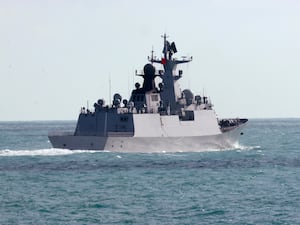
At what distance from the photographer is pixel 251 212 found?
109 feet

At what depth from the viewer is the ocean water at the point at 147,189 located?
3241 centimetres

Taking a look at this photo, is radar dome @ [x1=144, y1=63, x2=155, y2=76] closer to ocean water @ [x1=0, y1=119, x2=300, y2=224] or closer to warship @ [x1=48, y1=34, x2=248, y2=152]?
warship @ [x1=48, y1=34, x2=248, y2=152]

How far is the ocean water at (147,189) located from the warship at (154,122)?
49.0 inches

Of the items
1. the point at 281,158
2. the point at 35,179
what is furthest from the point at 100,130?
the point at 35,179

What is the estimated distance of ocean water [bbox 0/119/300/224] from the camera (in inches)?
1276

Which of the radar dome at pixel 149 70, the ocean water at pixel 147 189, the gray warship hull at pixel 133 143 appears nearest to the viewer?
the ocean water at pixel 147 189

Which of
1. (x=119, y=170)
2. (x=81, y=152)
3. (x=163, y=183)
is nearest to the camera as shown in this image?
(x=163, y=183)

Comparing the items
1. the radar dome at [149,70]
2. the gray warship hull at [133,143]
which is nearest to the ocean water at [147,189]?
the gray warship hull at [133,143]

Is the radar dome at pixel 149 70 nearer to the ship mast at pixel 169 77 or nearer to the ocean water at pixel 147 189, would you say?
the ship mast at pixel 169 77

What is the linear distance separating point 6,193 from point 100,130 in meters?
24.2

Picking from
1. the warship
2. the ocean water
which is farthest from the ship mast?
the ocean water

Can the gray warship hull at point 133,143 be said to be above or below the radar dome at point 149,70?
below

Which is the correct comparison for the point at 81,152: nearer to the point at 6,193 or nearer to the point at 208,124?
the point at 208,124

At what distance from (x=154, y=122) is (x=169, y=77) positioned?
735 cm
